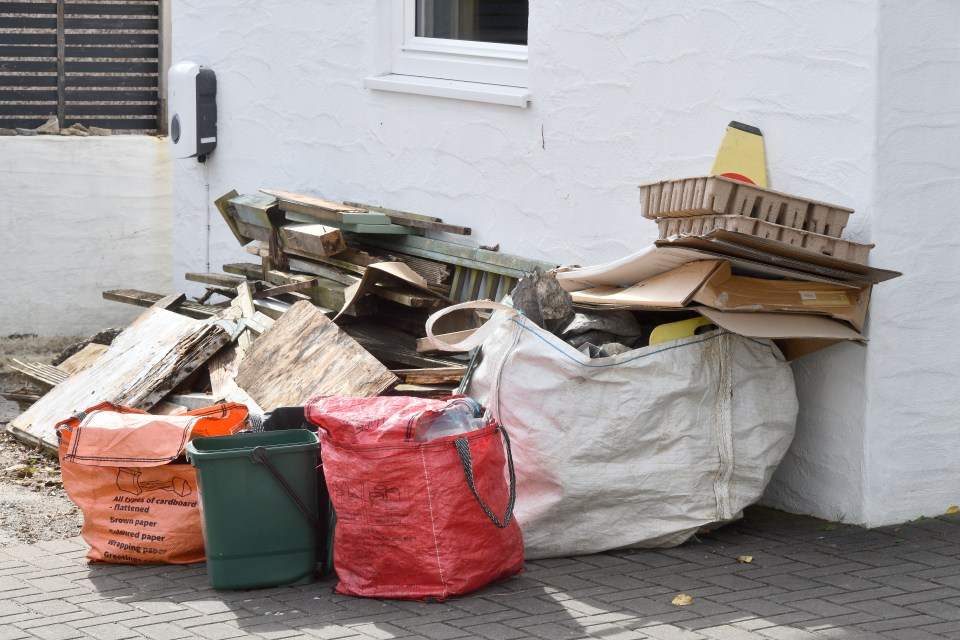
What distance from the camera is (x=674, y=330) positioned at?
546 centimetres

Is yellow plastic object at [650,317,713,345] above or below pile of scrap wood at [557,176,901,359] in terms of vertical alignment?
below

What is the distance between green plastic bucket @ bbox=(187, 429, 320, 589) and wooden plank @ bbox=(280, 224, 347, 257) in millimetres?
2417

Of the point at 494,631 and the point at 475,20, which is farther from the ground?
the point at 475,20

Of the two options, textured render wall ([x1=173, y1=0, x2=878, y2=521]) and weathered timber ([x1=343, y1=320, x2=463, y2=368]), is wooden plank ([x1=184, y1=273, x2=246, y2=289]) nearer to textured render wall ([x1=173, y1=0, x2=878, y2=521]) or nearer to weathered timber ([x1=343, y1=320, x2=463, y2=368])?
textured render wall ([x1=173, y1=0, x2=878, y2=521])

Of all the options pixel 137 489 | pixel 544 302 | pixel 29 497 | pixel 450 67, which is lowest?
pixel 29 497

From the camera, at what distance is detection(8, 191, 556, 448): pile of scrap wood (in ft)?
21.4

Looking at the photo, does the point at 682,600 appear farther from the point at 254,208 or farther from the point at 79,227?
the point at 79,227

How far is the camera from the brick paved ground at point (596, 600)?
178 inches

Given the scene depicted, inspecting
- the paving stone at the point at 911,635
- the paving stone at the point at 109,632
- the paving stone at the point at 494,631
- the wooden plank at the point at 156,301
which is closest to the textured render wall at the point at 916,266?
the paving stone at the point at 911,635

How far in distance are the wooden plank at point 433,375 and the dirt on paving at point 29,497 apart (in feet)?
5.49

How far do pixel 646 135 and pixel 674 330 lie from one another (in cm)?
124

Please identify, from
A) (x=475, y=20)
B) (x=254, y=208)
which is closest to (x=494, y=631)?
(x=475, y=20)

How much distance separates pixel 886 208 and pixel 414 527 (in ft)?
7.88

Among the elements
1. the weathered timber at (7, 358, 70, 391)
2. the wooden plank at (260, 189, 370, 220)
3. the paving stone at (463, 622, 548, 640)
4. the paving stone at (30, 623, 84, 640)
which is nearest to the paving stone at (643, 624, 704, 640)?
the paving stone at (463, 622, 548, 640)
